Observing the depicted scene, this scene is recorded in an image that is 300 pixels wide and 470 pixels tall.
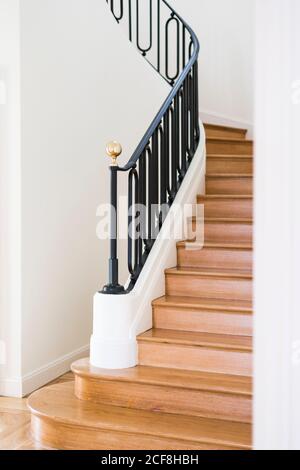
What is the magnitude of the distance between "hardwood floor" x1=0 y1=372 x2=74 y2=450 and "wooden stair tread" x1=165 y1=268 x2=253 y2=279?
4.13ft

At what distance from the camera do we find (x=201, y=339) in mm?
3115

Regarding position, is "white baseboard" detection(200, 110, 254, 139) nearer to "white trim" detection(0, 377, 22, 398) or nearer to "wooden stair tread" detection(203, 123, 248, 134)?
"wooden stair tread" detection(203, 123, 248, 134)

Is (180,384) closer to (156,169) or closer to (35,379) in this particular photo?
(35,379)

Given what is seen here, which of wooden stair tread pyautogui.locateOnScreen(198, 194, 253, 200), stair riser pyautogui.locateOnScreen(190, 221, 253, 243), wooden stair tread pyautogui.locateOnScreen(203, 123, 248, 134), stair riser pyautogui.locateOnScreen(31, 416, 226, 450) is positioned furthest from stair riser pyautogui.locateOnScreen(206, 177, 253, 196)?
stair riser pyautogui.locateOnScreen(31, 416, 226, 450)

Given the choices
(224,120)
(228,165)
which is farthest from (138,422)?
(224,120)

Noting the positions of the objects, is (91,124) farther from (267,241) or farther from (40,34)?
(267,241)

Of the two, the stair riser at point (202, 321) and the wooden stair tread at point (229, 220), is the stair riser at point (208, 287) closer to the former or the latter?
the stair riser at point (202, 321)

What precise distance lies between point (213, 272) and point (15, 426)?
1.53 meters

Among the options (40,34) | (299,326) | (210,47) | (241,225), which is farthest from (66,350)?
(210,47)

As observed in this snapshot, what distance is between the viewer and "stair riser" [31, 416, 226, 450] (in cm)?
255

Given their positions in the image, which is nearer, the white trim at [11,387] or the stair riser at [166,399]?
the stair riser at [166,399]

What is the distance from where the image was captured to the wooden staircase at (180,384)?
2.64 meters

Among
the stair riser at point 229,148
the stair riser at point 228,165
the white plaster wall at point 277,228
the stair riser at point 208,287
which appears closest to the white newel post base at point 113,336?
the stair riser at point 208,287

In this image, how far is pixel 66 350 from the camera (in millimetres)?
4133
